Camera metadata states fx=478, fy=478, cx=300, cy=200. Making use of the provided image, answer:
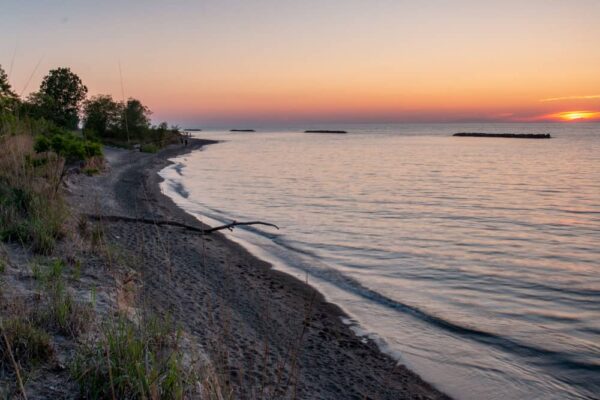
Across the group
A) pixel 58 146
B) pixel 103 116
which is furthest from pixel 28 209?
pixel 103 116

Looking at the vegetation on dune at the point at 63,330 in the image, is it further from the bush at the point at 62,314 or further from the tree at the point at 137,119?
the tree at the point at 137,119

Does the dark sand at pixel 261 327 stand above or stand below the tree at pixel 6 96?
below

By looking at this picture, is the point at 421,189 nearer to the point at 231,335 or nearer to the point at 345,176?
the point at 345,176

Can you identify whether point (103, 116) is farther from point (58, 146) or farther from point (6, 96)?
point (6, 96)

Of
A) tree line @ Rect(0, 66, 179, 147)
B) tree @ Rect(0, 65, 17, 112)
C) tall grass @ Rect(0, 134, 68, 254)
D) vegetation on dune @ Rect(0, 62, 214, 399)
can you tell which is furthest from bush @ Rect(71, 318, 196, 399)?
tree line @ Rect(0, 66, 179, 147)

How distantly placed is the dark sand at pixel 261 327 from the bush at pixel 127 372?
51 cm

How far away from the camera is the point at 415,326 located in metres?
8.91

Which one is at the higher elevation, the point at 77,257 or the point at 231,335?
the point at 77,257

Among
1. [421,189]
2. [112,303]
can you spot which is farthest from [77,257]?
[421,189]

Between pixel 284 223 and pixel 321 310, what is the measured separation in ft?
29.9

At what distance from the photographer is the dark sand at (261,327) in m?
5.88

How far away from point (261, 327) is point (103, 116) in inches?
2532

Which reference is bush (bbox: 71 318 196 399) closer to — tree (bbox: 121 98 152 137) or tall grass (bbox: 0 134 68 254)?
tall grass (bbox: 0 134 68 254)

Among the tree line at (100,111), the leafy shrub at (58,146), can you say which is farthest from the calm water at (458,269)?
the tree line at (100,111)
